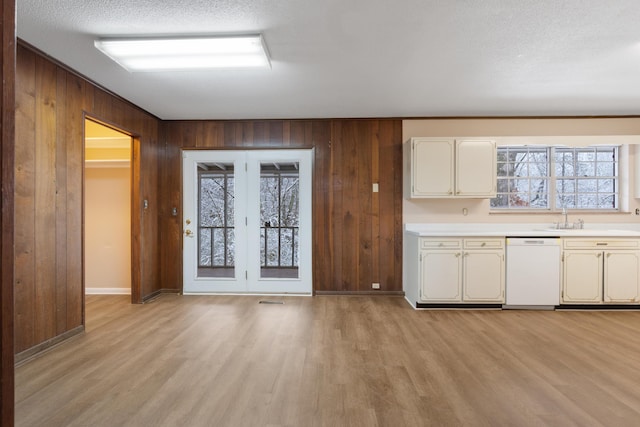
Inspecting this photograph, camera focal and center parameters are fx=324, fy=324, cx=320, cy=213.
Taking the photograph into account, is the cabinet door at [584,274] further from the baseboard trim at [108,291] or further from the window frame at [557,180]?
the baseboard trim at [108,291]

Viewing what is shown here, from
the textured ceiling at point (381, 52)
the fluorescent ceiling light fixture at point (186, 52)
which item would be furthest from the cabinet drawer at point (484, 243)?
the fluorescent ceiling light fixture at point (186, 52)

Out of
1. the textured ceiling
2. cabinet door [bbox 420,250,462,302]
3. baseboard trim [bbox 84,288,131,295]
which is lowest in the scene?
baseboard trim [bbox 84,288,131,295]

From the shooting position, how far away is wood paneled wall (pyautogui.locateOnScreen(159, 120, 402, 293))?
4531 mm

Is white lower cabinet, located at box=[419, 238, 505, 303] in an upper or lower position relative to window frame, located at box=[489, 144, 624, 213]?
lower

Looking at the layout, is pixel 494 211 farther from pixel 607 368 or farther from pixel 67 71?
pixel 67 71

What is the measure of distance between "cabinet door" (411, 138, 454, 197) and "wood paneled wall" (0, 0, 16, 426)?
395 centimetres

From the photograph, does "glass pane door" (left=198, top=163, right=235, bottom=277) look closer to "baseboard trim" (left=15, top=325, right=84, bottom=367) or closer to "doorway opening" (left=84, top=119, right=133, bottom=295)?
"doorway opening" (left=84, top=119, right=133, bottom=295)

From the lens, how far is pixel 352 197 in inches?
179

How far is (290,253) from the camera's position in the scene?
461 cm

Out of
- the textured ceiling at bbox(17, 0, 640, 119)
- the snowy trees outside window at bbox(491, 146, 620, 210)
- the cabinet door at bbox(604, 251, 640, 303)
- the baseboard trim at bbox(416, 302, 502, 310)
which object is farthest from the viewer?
the snowy trees outside window at bbox(491, 146, 620, 210)

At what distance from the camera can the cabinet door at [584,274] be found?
3.82 meters

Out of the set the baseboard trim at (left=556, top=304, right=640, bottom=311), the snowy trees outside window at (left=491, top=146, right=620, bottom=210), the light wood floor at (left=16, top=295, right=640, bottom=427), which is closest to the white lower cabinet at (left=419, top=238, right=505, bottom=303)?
A: the light wood floor at (left=16, top=295, right=640, bottom=427)

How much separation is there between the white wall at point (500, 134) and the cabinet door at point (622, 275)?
0.70 meters

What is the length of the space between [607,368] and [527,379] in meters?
0.71
